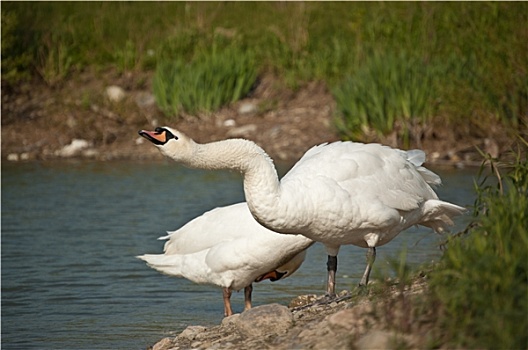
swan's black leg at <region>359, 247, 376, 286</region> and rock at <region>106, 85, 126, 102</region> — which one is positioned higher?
swan's black leg at <region>359, 247, 376, 286</region>

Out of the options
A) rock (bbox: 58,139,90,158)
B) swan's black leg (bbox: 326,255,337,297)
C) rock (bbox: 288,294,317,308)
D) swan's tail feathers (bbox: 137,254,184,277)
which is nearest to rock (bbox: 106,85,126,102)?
rock (bbox: 58,139,90,158)

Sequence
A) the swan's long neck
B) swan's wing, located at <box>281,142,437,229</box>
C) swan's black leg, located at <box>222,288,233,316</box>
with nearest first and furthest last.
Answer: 1. the swan's long neck
2. swan's wing, located at <box>281,142,437,229</box>
3. swan's black leg, located at <box>222,288,233,316</box>

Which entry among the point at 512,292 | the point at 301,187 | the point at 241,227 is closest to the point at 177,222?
the point at 241,227

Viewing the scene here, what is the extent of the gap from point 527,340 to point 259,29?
709 inches

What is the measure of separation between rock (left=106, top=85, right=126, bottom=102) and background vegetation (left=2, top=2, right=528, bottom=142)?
913 mm

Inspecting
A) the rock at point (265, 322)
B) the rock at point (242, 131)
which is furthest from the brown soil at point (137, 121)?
the rock at point (265, 322)

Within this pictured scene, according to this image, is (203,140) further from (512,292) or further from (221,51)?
(512,292)

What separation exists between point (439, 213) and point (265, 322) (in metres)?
2.31

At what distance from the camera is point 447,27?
17578 mm

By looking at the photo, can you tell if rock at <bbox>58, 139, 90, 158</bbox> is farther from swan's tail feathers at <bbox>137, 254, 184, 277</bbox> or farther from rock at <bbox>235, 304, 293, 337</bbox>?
rock at <bbox>235, 304, 293, 337</bbox>

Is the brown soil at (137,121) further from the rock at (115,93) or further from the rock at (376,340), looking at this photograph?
the rock at (376,340)

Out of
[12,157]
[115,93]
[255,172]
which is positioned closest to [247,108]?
[115,93]

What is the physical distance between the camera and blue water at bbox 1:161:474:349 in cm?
860

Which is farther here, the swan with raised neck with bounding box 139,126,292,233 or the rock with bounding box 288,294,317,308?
the rock with bounding box 288,294,317,308
